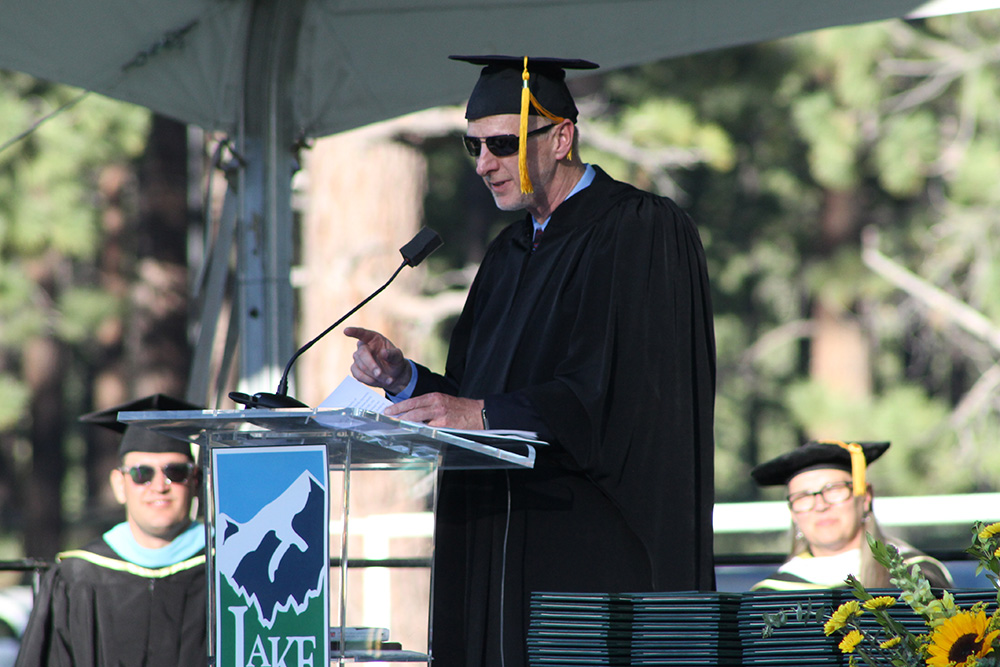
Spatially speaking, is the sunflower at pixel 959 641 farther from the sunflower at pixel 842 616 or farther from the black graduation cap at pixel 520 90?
the black graduation cap at pixel 520 90

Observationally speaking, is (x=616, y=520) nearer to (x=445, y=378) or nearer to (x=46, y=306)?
(x=445, y=378)

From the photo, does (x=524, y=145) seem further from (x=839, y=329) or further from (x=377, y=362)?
(x=839, y=329)

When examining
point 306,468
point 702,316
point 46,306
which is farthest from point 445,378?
point 46,306

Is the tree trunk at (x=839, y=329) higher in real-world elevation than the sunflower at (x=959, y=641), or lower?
higher

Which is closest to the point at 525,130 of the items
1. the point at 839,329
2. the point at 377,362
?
the point at 377,362

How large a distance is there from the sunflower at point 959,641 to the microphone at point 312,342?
3.74 ft

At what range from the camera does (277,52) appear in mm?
4496

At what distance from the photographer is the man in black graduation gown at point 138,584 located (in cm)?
446

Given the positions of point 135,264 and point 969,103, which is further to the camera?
point 135,264

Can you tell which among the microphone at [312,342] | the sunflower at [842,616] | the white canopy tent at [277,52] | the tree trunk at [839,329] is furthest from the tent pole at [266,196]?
the tree trunk at [839,329]

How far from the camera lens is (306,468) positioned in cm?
233

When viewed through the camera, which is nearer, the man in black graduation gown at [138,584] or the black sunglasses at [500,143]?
the black sunglasses at [500,143]

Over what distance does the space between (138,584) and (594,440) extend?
247 cm

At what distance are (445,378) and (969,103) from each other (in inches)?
485
